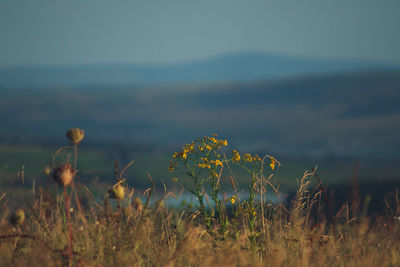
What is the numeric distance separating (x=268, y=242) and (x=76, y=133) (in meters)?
1.65

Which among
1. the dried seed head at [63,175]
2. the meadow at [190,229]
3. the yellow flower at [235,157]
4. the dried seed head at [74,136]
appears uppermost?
the dried seed head at [74,136]

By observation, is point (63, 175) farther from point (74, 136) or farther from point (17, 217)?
point (17, 217)

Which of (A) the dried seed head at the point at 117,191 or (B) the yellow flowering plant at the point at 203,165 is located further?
(B) the yellow flowering plant at the point at 203,165

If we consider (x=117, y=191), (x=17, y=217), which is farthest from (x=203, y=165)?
(x=17, y=217)

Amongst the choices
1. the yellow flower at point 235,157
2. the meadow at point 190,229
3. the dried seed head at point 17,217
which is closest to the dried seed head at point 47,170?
the meadow at point 190,229

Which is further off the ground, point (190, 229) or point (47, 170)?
point (47, 170)

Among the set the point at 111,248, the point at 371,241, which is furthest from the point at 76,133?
the point at 371,241

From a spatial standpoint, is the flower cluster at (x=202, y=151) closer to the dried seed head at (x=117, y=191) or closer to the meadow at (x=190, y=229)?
the meadow at (x=190, y=229)

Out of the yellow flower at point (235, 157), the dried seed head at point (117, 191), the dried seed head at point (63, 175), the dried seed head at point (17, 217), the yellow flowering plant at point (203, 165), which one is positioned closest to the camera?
the dried seed head at point (63, 175)

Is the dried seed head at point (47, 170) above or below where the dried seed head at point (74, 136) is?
below

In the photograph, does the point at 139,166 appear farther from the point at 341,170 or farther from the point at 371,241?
the point at 371,241

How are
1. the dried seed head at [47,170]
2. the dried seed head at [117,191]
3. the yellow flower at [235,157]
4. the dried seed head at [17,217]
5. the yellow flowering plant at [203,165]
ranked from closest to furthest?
the dried seed head at [117,191] < the dried seed head at [17,217] < the dried seed head at [47,170] < the yellow flowering plant at [203,165] < the yellow flower at [235,157]

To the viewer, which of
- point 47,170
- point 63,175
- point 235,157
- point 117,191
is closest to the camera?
point 63,175

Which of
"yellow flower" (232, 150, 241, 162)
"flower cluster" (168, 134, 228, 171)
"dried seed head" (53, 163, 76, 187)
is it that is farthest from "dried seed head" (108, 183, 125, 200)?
"yellow flower" (232, 150, 241, 162)
